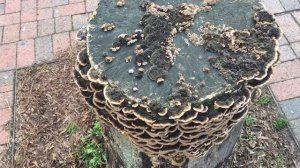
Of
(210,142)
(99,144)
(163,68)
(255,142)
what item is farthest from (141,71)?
(255,142)

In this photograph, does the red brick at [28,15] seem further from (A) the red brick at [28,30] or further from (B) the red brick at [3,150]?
(B) the red brick at [3,150]

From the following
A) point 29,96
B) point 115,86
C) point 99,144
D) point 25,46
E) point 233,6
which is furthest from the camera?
point 25,46

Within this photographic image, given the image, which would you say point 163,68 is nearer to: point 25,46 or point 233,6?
point 233,6

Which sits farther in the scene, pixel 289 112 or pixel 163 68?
pixel 289 112

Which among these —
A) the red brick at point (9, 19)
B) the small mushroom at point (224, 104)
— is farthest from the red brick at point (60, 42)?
the small mushroom at point (224, 104)

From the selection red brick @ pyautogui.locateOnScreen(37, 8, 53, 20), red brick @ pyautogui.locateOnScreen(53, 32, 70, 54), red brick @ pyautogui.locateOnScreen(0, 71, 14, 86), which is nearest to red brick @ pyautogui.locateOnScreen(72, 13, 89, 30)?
red brick @ pyautogui.locateOnScreen(53, 32, 70, 54)

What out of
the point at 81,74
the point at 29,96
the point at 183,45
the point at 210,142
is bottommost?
the point at 29,96

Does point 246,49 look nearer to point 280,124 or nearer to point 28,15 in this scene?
point 280,124
